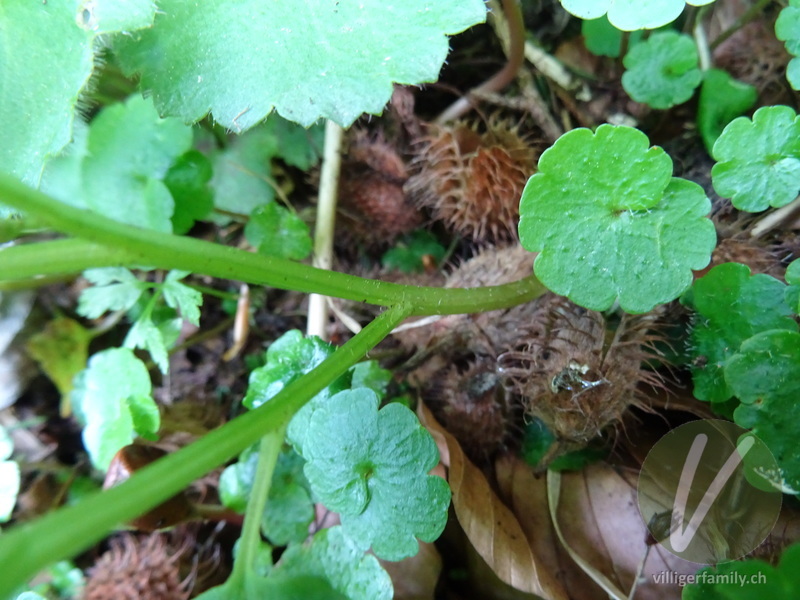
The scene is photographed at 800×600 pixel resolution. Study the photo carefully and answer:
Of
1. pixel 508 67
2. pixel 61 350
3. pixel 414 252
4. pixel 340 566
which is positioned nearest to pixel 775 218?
pixel 508 67

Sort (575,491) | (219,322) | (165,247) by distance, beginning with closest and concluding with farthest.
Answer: (165,247) → (575,491) → (219,322)

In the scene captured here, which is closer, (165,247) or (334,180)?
(165,247)

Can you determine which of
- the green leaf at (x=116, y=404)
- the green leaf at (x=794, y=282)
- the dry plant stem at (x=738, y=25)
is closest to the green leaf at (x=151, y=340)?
the green leaf at (x=116, y=404)

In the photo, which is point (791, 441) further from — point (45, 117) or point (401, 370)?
point (45, 117)

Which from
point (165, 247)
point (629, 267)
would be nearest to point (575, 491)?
point (629, 267)

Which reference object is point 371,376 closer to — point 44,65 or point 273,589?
point 273,589

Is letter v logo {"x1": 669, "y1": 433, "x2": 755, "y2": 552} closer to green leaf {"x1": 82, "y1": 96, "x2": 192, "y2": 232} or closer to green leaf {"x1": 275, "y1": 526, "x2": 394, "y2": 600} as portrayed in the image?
green leaf {"x1": 275, "y1": 526, "x2": 394, "y2": 600}
